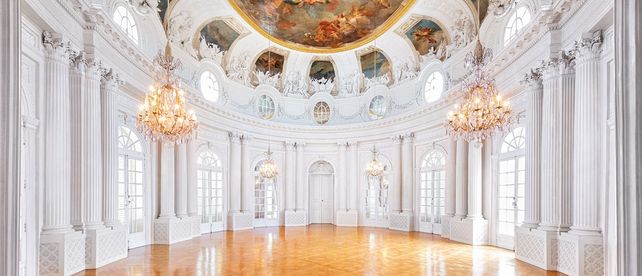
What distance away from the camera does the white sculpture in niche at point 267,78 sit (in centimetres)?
1756

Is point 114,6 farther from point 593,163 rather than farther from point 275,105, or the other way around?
point 593,163

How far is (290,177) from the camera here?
717 inches

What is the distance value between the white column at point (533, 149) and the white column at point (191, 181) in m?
9.99

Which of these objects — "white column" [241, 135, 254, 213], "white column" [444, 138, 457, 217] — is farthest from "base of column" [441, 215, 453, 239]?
"white column" [241, 135, 254, 213]

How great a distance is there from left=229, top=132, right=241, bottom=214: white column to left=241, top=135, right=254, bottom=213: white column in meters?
0.23

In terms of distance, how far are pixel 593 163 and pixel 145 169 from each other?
1099 cm

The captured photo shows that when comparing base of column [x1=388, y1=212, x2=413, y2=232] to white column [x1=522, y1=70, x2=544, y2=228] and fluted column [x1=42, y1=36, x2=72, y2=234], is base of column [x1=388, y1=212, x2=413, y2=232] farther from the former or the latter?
fluted column [x1=42, y1=36, x2=72, y2=234]

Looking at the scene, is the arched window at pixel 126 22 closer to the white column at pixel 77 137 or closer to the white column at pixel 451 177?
the white column at pixel 77 137

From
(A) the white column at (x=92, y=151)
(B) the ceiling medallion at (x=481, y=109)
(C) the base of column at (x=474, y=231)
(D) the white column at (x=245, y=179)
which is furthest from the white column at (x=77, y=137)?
(C) the base of column at (x=474, y=231)

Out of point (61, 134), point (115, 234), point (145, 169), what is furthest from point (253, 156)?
point (61, 134)

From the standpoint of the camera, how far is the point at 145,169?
38.4 feet

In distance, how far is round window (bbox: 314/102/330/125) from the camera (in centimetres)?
1878

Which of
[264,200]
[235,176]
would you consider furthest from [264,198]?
[235,176]

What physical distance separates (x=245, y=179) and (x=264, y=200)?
166 cm
